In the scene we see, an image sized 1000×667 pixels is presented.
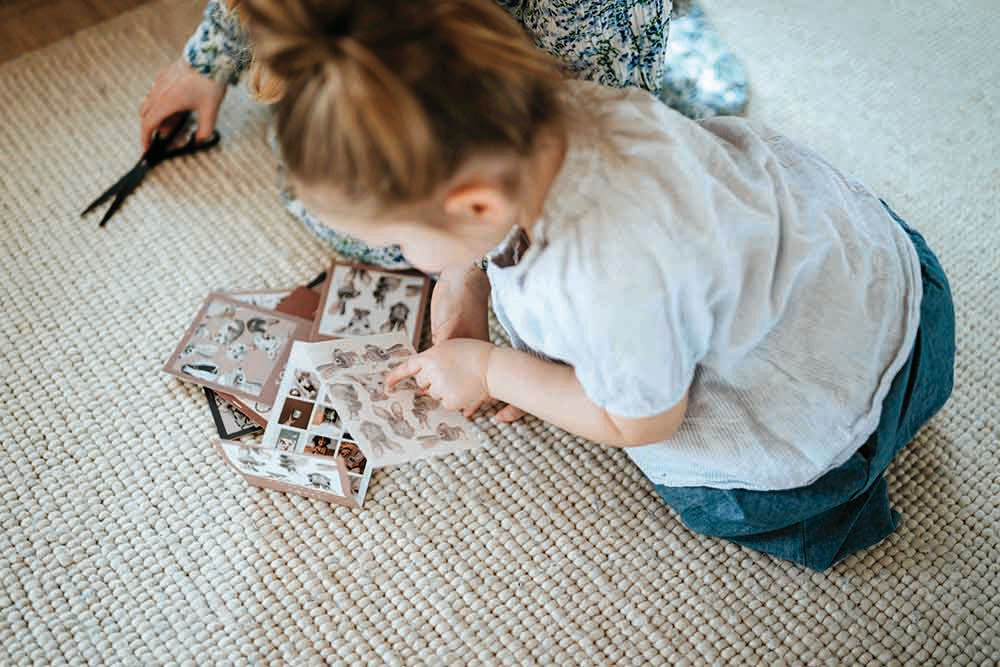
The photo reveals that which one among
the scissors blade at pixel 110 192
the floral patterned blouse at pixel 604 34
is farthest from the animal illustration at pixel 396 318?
the scissors blade at pixel 110 192

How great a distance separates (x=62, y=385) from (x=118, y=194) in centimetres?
32

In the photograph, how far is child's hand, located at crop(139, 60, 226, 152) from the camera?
50.1 inches

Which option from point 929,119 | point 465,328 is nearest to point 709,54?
point 929,119

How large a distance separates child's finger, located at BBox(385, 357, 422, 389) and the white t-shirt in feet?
0.48

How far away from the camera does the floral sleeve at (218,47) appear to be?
118 cm

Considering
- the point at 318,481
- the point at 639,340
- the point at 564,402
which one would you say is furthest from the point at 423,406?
the point at 639,340

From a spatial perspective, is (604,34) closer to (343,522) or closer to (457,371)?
(457,371)

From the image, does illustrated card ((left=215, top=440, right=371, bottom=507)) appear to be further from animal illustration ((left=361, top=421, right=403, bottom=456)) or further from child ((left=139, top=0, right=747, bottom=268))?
child ((left=139, top=0, right=747, bottom=268))

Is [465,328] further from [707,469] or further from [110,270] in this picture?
[110,270]

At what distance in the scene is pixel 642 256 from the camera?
70 centimetres

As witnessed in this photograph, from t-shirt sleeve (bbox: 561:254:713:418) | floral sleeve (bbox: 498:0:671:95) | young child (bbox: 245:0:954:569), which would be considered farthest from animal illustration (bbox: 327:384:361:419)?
floral sleeve (bbox: 498:0:671:95)

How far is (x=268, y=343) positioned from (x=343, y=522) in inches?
10.3

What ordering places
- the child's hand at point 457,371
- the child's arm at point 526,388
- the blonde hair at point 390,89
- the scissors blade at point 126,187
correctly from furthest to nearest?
1. the scissors blade at point 126,187
2. the child's hand at point 457,371
3. the child's arm at point 526,388
4. the blonde hair at point 390,89

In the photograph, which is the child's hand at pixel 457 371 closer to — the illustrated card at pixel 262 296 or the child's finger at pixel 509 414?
the child's finger at pixel 509 414
